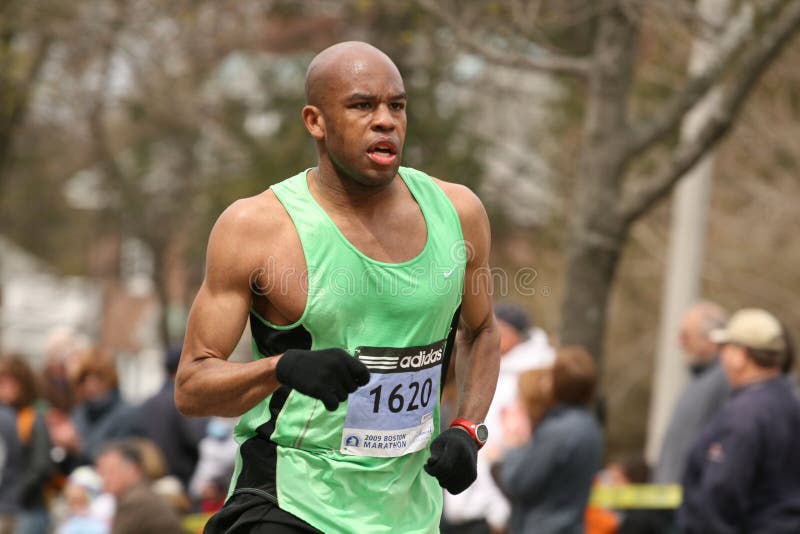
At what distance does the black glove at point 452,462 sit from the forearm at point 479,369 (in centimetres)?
28

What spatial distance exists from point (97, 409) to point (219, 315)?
6216mm

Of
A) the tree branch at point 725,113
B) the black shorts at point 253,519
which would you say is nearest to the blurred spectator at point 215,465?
the tree branch at point 725,113

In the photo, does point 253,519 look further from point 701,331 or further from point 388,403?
point 701,331

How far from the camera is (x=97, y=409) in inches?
373

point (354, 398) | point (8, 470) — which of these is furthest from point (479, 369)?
point (8, 470)

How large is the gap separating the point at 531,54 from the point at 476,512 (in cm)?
439

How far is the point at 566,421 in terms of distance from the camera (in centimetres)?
654

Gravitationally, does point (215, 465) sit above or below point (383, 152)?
below

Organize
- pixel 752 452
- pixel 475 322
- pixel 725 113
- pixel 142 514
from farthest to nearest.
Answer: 1. pixel 725 113
2. pixel 142 514
3. pixel 752 452
4. pixel 475 322

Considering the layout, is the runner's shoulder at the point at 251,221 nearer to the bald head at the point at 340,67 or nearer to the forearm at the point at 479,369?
the bald head at the point at 340,67

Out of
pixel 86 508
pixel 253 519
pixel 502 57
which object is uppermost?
pixel 502 57

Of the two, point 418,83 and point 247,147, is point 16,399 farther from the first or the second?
point 247,147

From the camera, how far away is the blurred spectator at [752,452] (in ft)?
20.2

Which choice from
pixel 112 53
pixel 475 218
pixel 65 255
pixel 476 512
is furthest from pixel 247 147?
pixel 65 255
